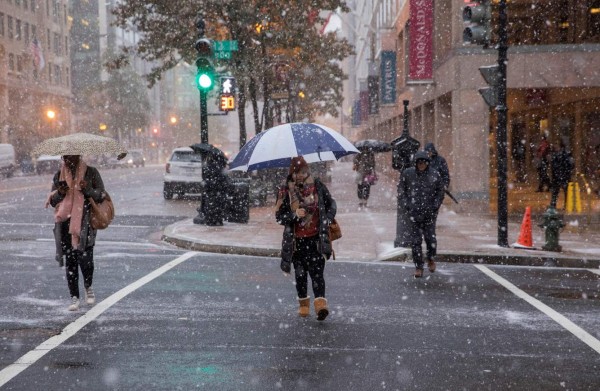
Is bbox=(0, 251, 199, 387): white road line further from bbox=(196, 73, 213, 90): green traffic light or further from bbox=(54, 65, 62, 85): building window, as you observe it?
bbox=(54, 65, 62, 85): building window

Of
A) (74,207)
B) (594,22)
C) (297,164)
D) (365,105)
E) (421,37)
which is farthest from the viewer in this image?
(365,105)

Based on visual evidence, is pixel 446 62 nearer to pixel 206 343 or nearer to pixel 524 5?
pixel 524 5

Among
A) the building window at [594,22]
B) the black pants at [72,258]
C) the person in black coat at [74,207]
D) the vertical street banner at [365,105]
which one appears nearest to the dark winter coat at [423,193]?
the person in black coat at [74,207]

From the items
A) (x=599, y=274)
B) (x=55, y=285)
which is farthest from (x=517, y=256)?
(x=55, y=285)

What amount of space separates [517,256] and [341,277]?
11.1 feet

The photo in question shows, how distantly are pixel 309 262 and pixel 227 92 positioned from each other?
12.6 m

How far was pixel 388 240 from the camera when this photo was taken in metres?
15.7

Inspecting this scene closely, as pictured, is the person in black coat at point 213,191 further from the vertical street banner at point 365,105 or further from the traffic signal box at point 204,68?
the vertical street banner at point 365,105

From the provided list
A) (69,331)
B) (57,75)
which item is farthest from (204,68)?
(57,75)

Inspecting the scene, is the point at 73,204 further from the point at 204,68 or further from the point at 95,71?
the point at 95,71

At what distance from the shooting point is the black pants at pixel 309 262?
844cm

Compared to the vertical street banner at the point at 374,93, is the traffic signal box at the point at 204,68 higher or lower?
A: lower

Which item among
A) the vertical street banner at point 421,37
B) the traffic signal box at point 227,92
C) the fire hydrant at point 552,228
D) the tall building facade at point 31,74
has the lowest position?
the fire hydrant at point 552,228

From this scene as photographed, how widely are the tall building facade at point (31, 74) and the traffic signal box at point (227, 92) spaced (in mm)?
54328
